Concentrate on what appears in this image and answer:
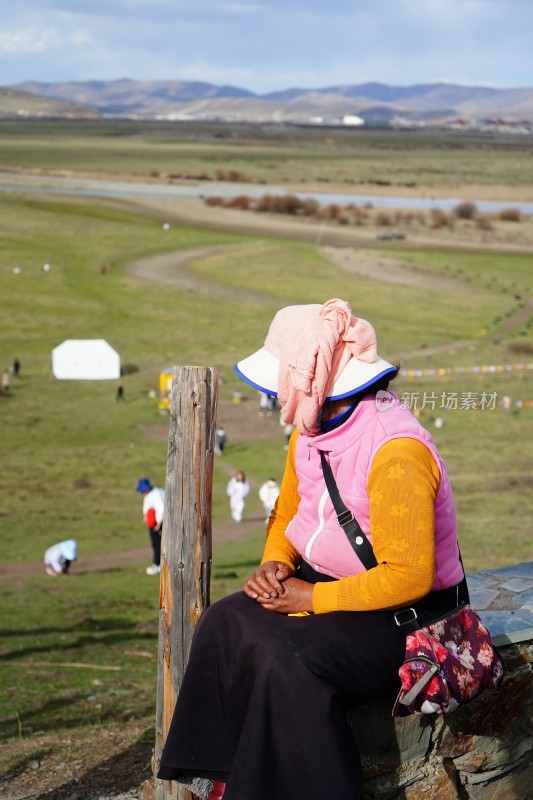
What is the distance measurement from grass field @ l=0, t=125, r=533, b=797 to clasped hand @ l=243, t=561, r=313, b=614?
2132 mm

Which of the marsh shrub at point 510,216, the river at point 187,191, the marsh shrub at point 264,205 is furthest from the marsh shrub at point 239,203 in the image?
the marsh shrub at point 510,216

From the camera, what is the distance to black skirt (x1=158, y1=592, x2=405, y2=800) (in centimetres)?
373

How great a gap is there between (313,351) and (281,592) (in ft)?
3.07

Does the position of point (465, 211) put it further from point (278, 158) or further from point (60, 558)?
point (60, 558)

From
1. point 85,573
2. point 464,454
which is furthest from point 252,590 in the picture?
point 464,454

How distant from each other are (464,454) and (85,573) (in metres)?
11.8

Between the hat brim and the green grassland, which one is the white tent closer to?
the hat brim

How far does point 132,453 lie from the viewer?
25.8 metres

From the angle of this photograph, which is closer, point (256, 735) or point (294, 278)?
point (256, 735)

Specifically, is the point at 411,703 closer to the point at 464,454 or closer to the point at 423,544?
the point at 423,544

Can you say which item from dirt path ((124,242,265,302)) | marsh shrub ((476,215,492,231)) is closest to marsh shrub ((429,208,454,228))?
marsh shrub ((476,215,492,231))

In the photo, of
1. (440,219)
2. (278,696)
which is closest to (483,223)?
(440,219)

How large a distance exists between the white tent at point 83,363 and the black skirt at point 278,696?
29.9m

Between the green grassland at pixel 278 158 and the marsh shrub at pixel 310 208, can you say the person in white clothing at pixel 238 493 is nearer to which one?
the marsh shrub at pixel 310 208
